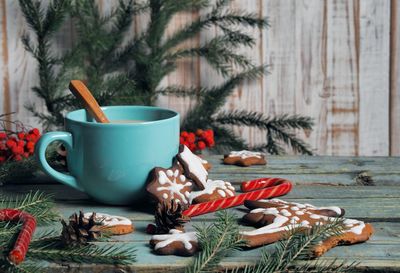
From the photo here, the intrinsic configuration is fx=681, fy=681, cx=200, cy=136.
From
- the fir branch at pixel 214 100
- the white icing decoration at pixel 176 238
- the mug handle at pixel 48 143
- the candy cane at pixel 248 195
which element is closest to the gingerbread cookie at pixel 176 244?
the white icing decoration at pixel 176 238

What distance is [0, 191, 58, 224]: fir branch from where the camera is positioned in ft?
3.10

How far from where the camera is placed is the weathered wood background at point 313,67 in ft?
7.03

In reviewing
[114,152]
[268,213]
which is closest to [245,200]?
[268,213]

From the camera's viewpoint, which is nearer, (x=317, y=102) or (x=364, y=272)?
(x=364, y=272)

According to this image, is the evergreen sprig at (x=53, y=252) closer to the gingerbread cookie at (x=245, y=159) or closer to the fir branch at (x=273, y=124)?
the gingerbread cookie at (x=245, y=159)

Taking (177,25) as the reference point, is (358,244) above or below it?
below

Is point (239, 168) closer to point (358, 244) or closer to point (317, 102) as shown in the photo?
point (358, 244)

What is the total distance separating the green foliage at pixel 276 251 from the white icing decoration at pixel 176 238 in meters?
0.01

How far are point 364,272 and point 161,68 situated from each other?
1.38 meters

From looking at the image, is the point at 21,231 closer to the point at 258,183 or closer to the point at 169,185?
the point at 169,185

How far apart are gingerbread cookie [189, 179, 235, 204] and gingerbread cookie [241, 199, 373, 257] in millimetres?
50

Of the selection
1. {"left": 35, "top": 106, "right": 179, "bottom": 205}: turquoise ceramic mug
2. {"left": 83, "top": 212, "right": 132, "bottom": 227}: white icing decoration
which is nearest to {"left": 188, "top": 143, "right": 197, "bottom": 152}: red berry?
{"left": 35, "top": 106, "right": 179, "bottom": 205}: turquoise ceramic mug

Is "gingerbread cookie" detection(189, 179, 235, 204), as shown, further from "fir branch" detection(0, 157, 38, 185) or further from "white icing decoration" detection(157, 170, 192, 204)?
"fir branch" detection(0, 157, 38, 185)

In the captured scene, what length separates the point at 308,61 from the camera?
2.17 metres
